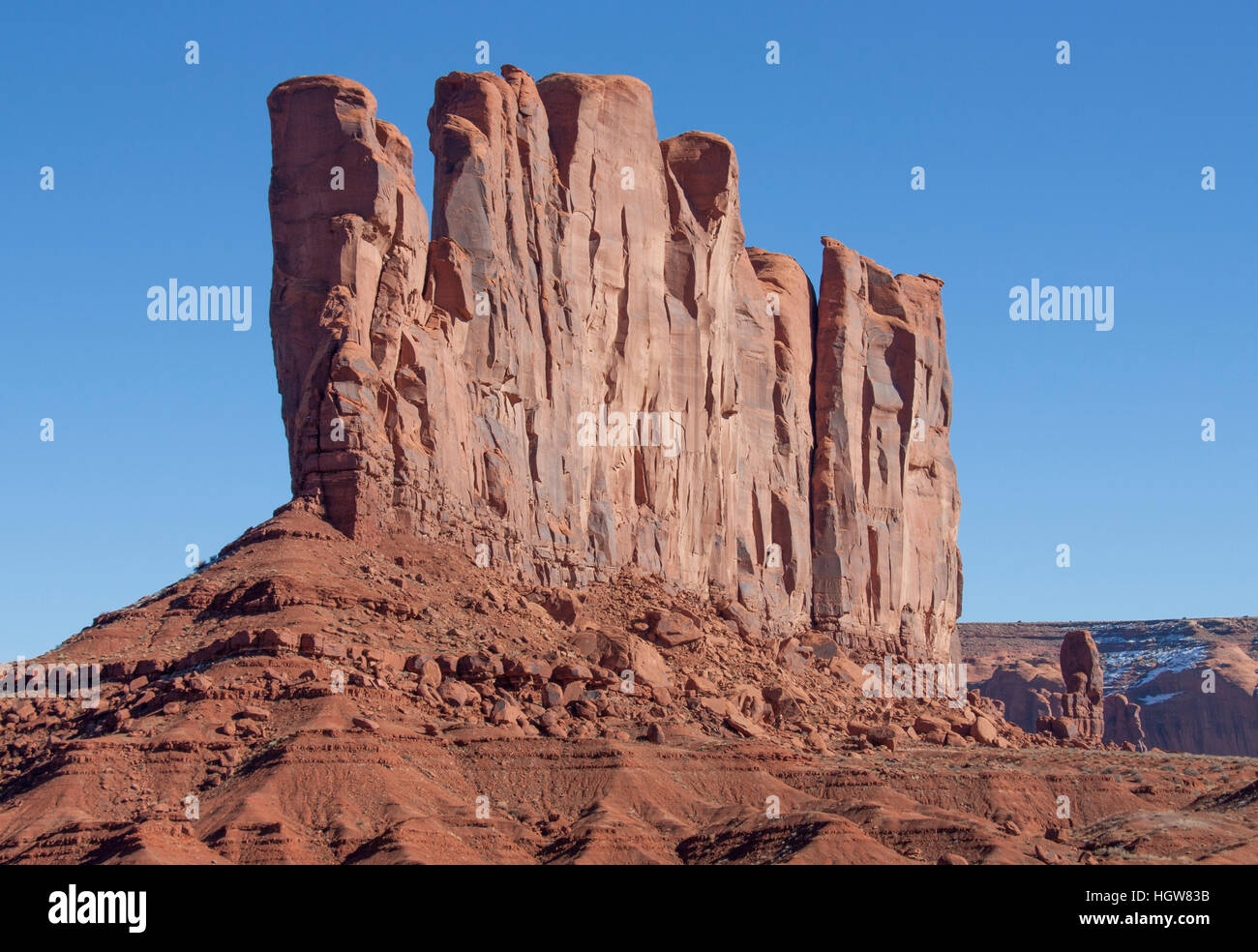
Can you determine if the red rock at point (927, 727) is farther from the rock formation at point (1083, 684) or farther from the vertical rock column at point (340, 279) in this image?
the rock formation at point (1083, 684)

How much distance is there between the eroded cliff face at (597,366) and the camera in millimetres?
66875

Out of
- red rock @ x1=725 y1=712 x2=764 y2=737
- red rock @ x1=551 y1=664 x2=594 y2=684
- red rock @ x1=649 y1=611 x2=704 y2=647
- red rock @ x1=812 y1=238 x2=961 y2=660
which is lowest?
red rock @ x1=725 y1=712 x2=764 y2=737

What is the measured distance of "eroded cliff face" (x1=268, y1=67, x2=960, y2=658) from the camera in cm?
6688

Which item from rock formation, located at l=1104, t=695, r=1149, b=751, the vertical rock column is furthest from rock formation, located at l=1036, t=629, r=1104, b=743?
the vertical rock column

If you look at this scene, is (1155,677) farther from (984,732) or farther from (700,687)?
(700,687)

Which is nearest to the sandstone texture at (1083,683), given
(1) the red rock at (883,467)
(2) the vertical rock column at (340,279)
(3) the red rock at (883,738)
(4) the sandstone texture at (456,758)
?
(1) the red rock at (883,467)

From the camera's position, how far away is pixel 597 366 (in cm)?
8206

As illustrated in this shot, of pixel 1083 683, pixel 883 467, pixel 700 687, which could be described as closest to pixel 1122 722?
pixel 1083 683

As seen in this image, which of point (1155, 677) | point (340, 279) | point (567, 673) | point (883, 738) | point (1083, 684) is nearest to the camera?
point (567, 673)

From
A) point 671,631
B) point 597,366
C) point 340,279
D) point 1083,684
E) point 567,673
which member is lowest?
point 1083,684

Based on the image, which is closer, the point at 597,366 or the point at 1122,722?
the point at 597,366

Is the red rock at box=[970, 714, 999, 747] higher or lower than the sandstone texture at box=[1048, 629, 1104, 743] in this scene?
lower

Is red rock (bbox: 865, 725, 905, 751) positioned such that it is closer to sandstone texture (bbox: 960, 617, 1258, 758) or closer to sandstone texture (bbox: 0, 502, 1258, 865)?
sandstone texture (bbox: 0, 502, 1258, 865)
